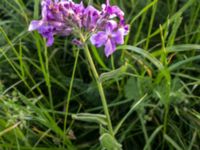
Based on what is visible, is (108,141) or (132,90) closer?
(108,141)

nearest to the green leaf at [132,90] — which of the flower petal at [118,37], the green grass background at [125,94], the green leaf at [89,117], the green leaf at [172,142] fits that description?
the green grass background at [125,94]

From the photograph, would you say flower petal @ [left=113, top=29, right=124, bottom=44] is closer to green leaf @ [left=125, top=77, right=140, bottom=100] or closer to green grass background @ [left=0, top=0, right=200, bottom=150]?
green grass background @ [left=0, top=0, right=200, bottom=150]

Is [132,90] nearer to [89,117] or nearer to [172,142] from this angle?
[172,142]

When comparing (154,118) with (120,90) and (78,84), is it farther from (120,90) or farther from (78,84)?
(78,84)

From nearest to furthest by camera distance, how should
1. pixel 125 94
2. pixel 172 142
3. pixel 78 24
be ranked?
pixel 78 24 → pixel 172 142 → pixel 125 94

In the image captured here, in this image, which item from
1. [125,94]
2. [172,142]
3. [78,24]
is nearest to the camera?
[78,24]

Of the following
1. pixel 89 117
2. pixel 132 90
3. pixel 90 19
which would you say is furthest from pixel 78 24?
pixel 132 90
